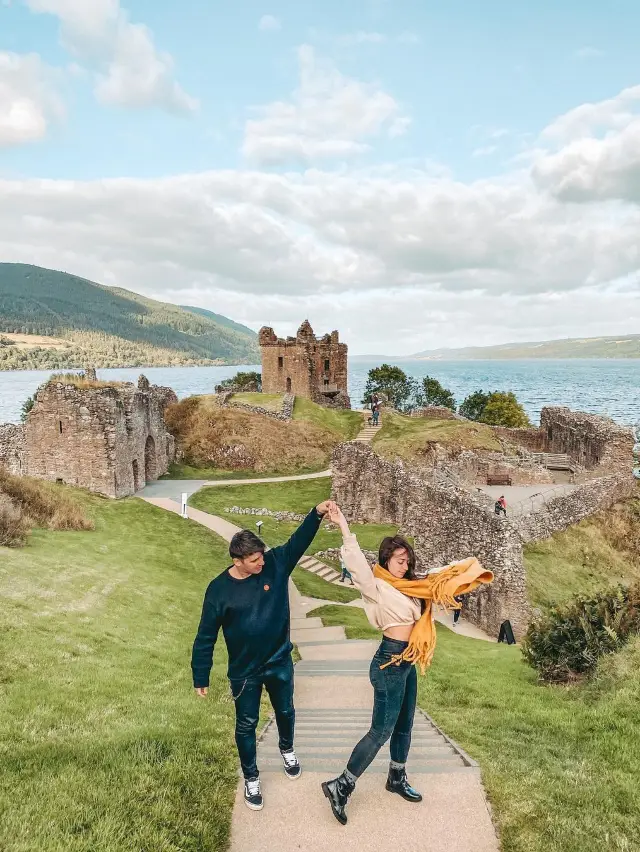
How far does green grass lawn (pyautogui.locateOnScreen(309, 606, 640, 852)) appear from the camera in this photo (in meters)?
4.77

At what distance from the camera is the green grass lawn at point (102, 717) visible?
175 inches

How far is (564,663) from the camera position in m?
9.60

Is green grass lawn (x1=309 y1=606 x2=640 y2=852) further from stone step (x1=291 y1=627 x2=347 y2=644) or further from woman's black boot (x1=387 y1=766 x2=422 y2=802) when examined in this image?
stone step (x1=291 y1=627 x2=347 y2=644)

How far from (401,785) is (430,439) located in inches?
1274

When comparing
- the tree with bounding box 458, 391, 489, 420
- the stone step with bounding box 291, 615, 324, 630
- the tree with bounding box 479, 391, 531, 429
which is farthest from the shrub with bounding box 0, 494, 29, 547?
the tree with bounding box 458, 391, 489, 420

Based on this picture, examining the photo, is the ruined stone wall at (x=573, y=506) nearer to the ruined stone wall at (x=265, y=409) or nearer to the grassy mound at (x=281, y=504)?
the grassy mound at (x=281, y=504)

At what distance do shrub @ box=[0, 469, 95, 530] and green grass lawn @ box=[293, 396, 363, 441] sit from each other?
26.1 m

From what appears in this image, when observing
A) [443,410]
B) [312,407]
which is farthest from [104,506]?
[443,410]

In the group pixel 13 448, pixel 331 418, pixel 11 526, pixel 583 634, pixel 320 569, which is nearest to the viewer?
pixel 583 634

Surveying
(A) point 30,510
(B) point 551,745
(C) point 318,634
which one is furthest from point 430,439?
(B) point 551,745

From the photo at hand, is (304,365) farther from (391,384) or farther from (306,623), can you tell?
(306,623)

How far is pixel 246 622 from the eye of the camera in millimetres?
5047

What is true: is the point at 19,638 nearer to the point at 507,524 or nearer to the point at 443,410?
the point at 507,524

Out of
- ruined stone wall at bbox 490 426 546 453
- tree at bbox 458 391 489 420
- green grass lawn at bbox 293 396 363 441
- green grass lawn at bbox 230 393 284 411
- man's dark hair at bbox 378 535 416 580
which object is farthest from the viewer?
tree at bbox 458 391 489 420
